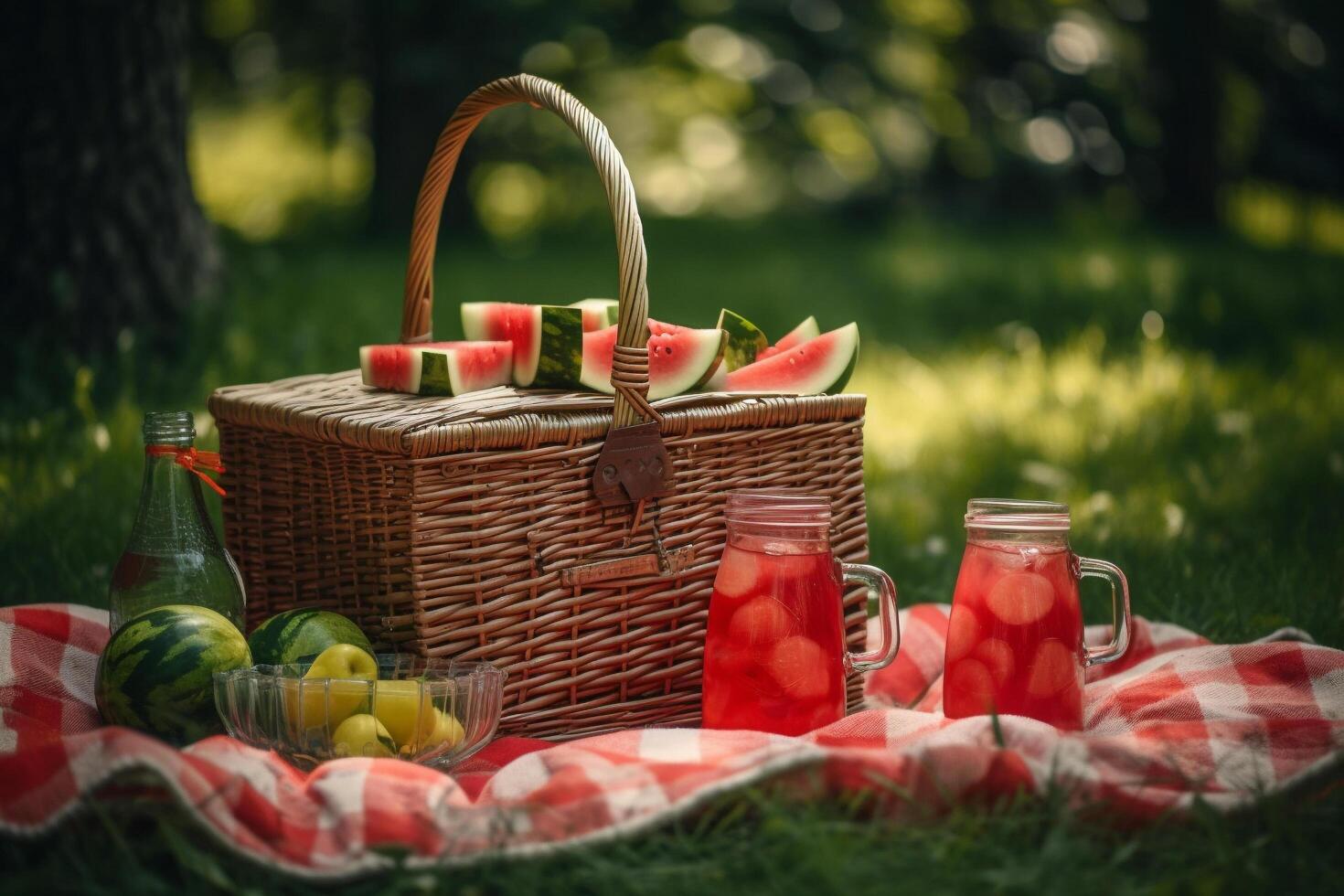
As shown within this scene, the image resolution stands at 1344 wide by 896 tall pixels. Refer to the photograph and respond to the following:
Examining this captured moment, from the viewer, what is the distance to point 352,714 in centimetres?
190

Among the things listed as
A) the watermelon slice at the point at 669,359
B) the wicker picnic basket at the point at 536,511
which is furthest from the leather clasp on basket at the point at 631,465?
the watermelon slice at the point at 669,359

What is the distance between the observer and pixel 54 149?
4051 millimetres

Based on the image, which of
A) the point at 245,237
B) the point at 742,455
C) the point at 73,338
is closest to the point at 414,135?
the point at 245,237

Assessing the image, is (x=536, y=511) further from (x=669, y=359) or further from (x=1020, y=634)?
(x=1020, y=634)

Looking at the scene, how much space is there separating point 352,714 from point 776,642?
0.68 meters

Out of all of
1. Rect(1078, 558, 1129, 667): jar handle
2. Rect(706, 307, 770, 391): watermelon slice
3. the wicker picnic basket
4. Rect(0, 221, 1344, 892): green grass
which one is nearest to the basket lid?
the wicker picnic basket

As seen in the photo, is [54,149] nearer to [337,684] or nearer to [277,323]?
[277,323]

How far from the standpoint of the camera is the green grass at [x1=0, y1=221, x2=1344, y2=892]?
1.57 m

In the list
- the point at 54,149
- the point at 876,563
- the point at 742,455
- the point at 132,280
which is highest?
the point at 54,149

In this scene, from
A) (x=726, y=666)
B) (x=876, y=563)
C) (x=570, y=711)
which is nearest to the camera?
(x=726, y=666)

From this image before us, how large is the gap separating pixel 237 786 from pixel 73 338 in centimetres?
298

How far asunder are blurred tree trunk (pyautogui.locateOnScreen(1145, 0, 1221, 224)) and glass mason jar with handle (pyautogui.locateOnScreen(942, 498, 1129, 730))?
715 centimetres

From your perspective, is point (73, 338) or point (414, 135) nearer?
point (73, 338)

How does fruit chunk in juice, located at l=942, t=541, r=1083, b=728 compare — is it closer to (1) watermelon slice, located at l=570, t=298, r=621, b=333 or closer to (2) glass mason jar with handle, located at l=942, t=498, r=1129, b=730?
(2) glass mason jar with handle, located at l=942, t=498, r=1129, b=730
